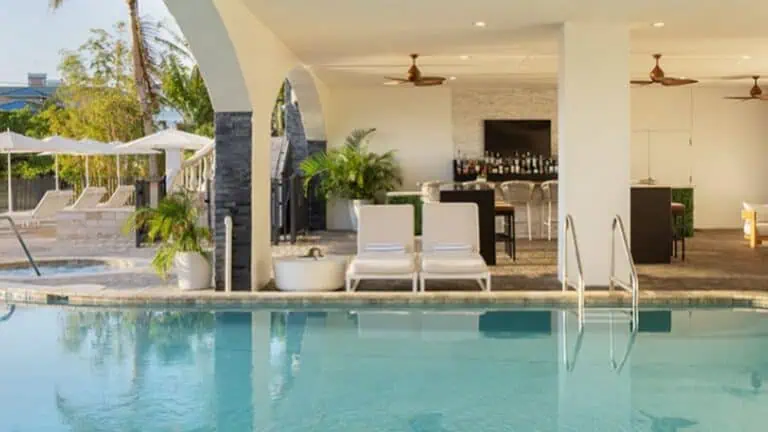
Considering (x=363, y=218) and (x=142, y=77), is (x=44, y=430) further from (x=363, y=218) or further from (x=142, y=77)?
(x=142, y=77)

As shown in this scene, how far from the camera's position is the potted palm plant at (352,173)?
16734mm

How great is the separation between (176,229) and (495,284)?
3754 millimetres

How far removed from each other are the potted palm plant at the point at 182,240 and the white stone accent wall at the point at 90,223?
21.0 ft

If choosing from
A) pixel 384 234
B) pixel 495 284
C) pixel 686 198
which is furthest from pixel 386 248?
pixel 686 198

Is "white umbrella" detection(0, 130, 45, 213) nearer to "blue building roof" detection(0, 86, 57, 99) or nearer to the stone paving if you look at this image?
the stone paving

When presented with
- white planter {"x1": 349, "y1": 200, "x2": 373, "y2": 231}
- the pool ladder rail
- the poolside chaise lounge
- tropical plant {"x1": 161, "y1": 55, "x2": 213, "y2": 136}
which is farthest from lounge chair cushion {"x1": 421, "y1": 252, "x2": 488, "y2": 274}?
tropical plant {"x1": 161, "y1": 55, "x2": 213, "y2": 136}

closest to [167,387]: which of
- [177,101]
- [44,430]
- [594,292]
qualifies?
[44,430]

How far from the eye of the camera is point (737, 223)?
18.5 metres

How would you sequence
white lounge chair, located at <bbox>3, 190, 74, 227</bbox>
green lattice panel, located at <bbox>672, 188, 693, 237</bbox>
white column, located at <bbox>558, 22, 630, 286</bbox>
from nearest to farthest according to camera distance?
white column, located at <bbox>558, 22, 630, 286</bbox> → green lattice panel, located at <bbox>672, 188, 693, 237</bbox> → white lounge chair, located at <bbox>3, 190, 74, 227</bbox>

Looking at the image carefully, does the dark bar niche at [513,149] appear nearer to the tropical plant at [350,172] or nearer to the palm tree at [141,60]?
the tropical plant at [350,172]

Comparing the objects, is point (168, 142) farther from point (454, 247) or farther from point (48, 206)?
point (454, 247)

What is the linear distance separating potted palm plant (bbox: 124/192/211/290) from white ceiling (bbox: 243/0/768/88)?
2.34 metres

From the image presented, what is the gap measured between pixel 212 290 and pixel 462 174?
8.80m

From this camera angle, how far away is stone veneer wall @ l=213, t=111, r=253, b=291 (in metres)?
Answer: 9.50
